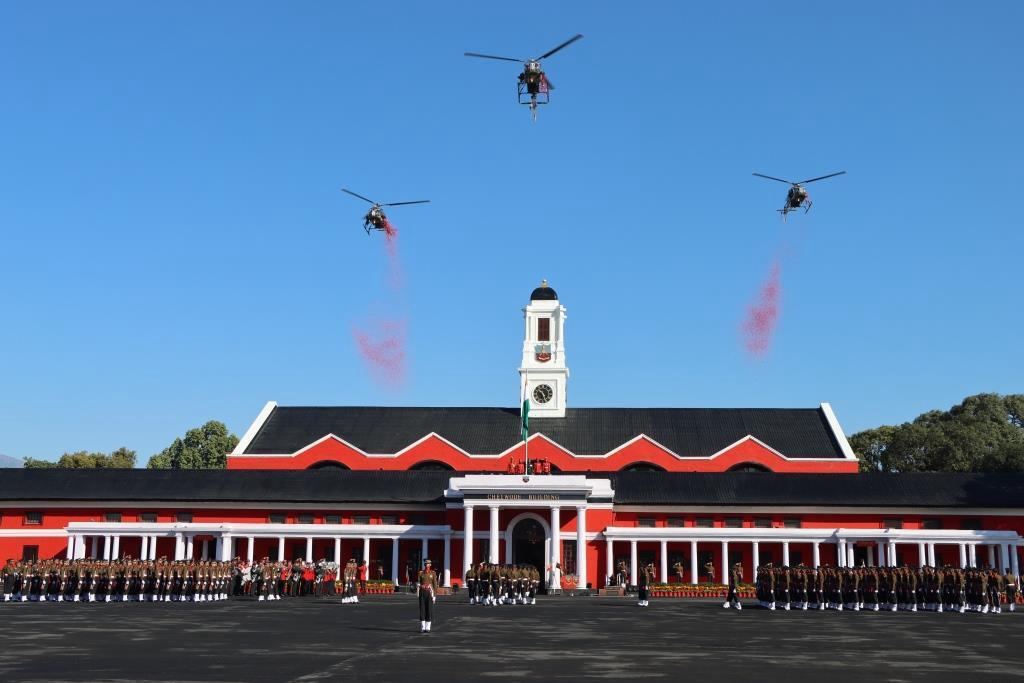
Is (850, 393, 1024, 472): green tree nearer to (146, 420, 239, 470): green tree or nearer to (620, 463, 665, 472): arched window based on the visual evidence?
(620, 463, 665, 472): arched window

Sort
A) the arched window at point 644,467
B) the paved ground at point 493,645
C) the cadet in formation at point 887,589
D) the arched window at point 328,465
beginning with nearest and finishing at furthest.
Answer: the paved ground at point 493,645 < the cadet in formation at point 887,589 < the arched window at point 644,467 < the arched window at point 328,465

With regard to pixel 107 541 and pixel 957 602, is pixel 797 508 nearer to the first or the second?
pixel 957 602

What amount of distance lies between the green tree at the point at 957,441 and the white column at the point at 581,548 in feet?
140

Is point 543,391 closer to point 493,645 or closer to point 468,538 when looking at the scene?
point 468,538

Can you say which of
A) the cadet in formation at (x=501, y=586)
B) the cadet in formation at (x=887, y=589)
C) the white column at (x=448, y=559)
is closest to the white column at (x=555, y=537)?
the white column at (x=448, y=559)

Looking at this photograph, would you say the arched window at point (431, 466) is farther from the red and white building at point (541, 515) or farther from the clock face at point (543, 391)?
the clock face at point (543, 391)

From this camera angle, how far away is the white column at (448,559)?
58062mm

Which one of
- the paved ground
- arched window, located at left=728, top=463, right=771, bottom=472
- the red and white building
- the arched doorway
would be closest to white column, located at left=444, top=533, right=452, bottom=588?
the red and white building

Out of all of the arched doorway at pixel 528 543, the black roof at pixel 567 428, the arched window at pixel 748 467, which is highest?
the black roof at pixel 567 428

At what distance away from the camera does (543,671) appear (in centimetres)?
1848

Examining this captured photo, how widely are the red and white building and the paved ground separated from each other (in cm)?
2125

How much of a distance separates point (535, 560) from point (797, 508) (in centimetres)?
1580

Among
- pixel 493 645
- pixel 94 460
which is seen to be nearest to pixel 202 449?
pixel 94 460

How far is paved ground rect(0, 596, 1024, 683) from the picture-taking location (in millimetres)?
18281
